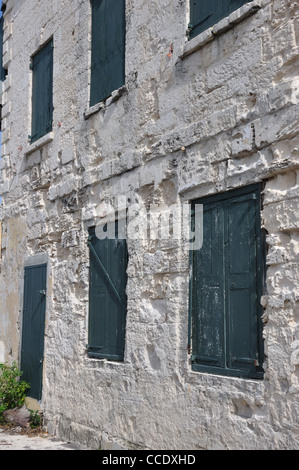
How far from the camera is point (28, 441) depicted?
5.97 m

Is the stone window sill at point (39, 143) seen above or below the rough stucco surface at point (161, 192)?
above

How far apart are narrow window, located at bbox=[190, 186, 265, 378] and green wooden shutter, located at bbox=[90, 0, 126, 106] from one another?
6.43 feet

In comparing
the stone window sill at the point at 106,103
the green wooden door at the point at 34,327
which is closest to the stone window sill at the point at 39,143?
the stone window sill at the point at 106,103

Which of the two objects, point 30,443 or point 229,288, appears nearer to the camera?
point 229,288

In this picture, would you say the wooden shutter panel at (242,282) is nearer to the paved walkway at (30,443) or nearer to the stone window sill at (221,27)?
the stone window sill at (221,27)

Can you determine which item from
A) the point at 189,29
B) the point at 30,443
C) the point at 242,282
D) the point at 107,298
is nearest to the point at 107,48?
the point at 189,29

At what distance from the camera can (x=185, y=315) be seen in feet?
15.0

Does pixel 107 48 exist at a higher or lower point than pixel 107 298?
higher

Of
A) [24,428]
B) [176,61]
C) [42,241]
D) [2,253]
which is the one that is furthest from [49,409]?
[176,61]

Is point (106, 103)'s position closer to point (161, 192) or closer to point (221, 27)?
point (161, 192)

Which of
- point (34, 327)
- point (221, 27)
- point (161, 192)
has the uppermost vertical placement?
point (221, 27)

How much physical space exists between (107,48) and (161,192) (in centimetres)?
A: 184

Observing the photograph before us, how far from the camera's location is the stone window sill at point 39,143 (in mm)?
6812

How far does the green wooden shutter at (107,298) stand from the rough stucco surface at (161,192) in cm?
14
